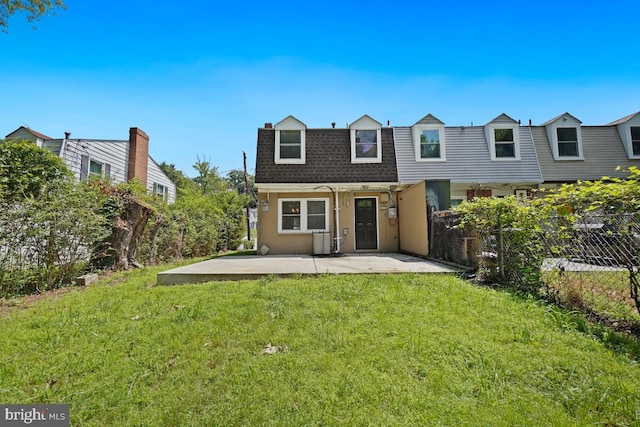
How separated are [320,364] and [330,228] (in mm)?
8550

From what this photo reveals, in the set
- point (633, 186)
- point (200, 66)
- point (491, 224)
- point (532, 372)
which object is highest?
point (200, 66)

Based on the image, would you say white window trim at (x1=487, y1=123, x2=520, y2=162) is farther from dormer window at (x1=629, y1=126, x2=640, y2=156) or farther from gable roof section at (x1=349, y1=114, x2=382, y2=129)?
dormer window at (x1=629, y1=126, x2=640, y2=156)

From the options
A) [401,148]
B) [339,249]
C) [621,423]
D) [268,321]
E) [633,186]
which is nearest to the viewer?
[621,423]

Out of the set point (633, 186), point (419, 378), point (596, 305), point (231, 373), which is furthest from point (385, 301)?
point (633, 186)

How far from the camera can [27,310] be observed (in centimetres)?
414

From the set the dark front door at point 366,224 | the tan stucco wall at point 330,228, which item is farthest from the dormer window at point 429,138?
the dark front door at point 366,224

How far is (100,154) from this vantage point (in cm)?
1376

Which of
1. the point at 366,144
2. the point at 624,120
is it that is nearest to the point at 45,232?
the point at 366,144

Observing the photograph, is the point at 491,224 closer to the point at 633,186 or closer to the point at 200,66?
the point at 633,186

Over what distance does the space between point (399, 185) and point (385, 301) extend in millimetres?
7530

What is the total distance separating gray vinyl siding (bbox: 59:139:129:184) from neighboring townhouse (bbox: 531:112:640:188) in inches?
793

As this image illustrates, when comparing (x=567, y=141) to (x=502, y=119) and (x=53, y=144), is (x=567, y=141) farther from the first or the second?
(x=53, y=144)

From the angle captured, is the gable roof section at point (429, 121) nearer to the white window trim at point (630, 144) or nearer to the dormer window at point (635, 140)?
the white window trim at point (630, 144)

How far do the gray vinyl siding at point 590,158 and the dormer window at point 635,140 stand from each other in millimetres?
374
